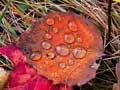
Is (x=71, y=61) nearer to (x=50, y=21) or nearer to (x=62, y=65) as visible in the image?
(x=62, y=65)

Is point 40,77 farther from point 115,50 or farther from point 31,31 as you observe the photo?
point 115,50

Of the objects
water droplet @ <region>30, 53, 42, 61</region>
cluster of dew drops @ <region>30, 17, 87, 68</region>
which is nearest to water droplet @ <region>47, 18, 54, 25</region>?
cluster of dew drops @ <region>30, 17, 87, 68</region>

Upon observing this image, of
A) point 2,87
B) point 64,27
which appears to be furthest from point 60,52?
point 2,87

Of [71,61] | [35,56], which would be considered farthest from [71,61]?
[35,56]

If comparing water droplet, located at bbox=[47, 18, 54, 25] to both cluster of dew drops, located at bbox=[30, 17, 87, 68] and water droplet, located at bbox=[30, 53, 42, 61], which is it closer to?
cluster of dew drops, located at bbox=[30, 17, 87, 68]

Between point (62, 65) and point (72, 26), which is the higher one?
point (72, 26)

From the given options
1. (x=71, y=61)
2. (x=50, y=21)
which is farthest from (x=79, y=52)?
(x=50, y=21)
